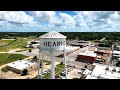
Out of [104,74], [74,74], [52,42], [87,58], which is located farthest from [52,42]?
[87,58]

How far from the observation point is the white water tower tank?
139 inches

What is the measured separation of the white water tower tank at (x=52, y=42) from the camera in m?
3.53

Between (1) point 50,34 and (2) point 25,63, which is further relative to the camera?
(2) point 25,63

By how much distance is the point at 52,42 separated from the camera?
3529 millimetres

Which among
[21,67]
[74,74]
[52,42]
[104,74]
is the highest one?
[52,42]

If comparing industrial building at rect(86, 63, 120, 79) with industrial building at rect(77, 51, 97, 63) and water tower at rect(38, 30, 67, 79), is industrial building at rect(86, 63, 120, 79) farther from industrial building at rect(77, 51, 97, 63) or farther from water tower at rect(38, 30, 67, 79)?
industrial building at rect(77, 51, 97, 63)

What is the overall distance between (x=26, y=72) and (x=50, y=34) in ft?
13.9

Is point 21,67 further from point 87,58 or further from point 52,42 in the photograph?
point 52,42
